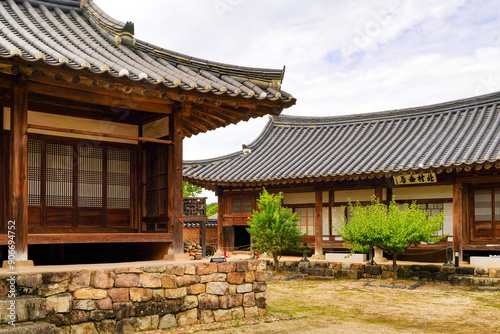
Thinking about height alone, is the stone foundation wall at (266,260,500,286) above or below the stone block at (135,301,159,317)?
below

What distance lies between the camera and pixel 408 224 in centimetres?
1469

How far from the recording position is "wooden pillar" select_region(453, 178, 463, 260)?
16.0m

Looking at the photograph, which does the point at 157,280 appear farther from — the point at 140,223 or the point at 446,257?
the point at 446,257

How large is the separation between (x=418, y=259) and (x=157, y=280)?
12301mm

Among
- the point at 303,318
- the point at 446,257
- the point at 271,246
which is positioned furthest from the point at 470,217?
the point at 303,318

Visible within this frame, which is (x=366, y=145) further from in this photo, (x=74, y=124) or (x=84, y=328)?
(x=84, y=328)

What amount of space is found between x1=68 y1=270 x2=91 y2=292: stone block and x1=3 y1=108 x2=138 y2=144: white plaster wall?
2959mm

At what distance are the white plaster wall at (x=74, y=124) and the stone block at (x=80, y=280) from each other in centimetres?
296

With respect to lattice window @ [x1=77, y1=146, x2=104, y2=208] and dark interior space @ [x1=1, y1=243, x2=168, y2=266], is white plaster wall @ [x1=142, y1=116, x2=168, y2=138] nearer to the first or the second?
lattice window @ [x1=77, y1=146, x2=104, y2=208]

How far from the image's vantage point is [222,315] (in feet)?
27.2

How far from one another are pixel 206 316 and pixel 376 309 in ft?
14.1

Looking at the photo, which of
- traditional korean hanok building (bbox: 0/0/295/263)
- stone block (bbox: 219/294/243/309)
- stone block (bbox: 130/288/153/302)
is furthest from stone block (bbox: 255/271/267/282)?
stone block (bbox: 130/288/153/302)

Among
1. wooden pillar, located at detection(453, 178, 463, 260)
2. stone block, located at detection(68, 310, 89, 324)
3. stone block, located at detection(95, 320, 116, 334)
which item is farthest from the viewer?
wooden pillar, located at detection(453, 178, 463, 260)

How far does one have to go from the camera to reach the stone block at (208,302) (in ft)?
26.5
